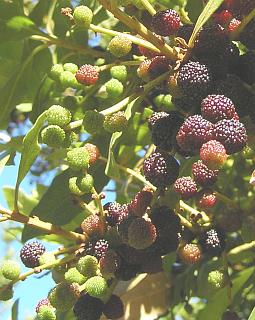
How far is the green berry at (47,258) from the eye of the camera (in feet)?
4.48

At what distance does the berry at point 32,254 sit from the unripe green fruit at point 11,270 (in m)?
0.03

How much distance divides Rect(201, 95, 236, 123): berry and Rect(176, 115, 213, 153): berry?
0.04 feet

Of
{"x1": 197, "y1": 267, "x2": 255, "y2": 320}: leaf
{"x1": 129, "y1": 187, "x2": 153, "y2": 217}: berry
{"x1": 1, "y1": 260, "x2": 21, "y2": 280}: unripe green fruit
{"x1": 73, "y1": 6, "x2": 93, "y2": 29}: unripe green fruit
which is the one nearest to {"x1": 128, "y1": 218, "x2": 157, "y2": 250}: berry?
{"x1": 129, "y1": 187, "x2": 153, "y2": 217}: berry

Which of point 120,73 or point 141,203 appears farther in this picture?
point 120,73

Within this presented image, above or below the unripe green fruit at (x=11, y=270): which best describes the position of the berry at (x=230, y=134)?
above

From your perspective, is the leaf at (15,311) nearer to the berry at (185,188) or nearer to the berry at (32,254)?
the berry at (32,254)

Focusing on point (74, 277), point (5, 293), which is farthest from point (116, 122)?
point (5, 293)

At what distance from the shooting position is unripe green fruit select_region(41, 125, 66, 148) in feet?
4.14

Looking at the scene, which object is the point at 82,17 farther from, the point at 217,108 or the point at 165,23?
the point at 217,108

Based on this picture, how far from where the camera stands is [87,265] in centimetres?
127

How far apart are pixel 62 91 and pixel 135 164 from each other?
320 mm

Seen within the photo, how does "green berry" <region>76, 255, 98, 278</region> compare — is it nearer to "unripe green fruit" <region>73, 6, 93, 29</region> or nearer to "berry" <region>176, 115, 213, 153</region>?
"berry" <region>176, 115, 213, 153</region>

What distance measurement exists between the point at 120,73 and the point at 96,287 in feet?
1.39

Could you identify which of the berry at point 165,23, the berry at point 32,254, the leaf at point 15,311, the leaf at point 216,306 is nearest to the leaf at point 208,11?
the berry at point 165,23
